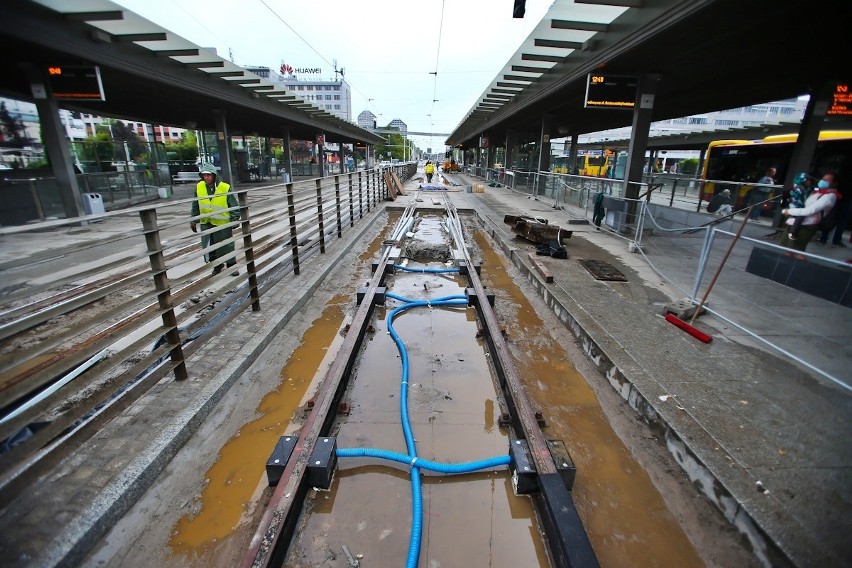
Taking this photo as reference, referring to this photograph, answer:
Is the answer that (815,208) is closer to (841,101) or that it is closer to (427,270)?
(427,270)

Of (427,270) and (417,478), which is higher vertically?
(427,270)

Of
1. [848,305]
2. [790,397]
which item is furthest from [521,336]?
[848,305]

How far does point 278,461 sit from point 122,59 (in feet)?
40.2

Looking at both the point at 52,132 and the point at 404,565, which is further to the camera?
the point at 52,132

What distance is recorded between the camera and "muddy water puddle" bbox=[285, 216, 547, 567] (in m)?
2.32

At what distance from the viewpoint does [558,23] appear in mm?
8453

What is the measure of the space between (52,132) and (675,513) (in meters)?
15.3

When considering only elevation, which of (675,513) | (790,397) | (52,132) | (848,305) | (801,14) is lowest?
(675,513)

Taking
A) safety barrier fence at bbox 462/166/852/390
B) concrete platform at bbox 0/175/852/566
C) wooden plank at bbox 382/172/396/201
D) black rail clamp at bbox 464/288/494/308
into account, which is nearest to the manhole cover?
safety barrier fence at bbox 462/166/852/390

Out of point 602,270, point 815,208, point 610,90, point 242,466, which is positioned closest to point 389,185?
point 610,90

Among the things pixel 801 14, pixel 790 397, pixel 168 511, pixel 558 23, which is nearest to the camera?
pixel 168 511

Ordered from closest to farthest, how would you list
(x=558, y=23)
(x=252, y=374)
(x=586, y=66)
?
1. (x=252, y=374)
2. (x=558, y=23)
3. (x=586, y=66)

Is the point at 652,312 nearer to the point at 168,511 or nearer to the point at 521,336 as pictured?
the point at 521,336

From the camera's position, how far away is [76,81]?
396 inches
